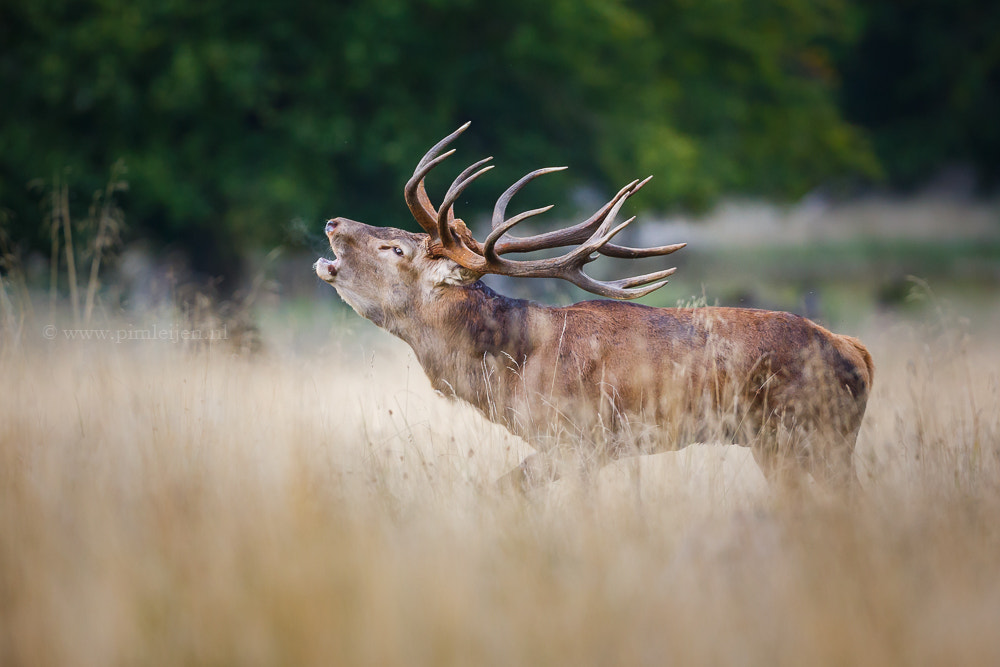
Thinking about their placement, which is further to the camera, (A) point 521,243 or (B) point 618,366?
(A) point 521,243

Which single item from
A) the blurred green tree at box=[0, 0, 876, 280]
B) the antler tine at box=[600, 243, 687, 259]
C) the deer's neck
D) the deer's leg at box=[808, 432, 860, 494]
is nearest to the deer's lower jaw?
the deer's neck

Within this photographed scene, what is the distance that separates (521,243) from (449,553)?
2.57 m

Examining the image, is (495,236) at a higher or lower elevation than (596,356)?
higher

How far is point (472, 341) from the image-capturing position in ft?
17.5

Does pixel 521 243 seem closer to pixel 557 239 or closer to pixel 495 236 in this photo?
pixel 557 239

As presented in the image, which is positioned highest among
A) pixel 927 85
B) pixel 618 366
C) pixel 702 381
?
pixel 927 85

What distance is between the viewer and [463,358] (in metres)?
5.32

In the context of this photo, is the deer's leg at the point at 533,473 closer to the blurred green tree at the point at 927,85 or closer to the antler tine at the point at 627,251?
the antler tine at the point at 627,251

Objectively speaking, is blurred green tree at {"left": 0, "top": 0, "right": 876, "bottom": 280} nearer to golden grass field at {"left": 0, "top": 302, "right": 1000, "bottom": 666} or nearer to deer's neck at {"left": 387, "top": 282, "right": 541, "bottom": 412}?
deer's neck at {"left": 387, "top": 282, "right": 541, "bottom": 412}

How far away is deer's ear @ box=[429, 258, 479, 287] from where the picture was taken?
5414 millimetres

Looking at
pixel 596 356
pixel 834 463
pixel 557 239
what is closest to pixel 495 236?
pixel 557 239

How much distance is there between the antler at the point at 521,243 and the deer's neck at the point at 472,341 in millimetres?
215

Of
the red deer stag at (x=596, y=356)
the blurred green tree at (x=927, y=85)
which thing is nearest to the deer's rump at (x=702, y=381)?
the red deer stag at (x=596, y=356)

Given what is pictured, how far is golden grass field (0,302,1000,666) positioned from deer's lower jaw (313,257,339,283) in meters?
0.89
